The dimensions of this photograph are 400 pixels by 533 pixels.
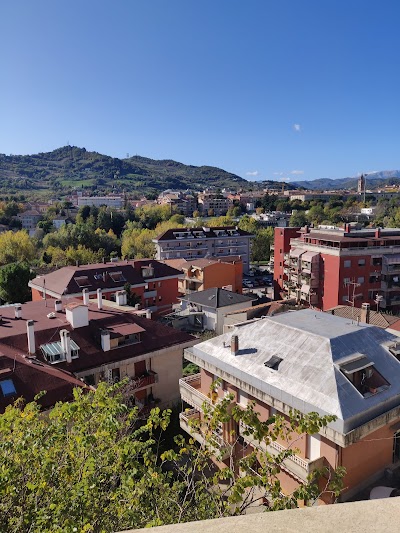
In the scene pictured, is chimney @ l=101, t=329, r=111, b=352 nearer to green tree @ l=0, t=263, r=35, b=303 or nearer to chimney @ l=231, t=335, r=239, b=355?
chimney @ l=231, t=335, r=239, b=355

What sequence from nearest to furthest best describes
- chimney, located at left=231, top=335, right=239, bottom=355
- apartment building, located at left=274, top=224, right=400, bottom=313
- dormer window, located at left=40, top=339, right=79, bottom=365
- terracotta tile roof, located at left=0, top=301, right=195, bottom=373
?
chimney, located at left=231, top=335, right=239, bottom=355 < dormer window, located at left=40, top=339, right=79, bottom=365 < terracotta tile roof, located at left=0, top=301, right=195, bottom=373 < apartment building, located at left=274, top=224, right=400, bottom=313

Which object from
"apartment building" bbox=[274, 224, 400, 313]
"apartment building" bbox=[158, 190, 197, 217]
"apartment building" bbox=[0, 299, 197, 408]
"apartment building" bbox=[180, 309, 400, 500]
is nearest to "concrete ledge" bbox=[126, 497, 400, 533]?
"apartment building" bbox=[180, 309, 400, 500]

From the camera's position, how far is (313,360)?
15.6 metres

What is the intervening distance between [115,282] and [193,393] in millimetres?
25335

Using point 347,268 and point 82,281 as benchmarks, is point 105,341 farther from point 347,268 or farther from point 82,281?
point 347,268

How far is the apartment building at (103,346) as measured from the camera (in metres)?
20.4

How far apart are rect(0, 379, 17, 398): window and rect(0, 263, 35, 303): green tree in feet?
97.1

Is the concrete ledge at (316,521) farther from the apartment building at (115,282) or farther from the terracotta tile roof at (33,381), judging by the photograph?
the apartment building at (115,282)

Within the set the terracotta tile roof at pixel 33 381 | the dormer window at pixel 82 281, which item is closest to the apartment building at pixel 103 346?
the terracotta tile roof at pixel 33 381

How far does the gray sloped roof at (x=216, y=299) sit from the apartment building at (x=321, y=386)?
20884 mm

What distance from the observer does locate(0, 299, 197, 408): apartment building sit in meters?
20.4

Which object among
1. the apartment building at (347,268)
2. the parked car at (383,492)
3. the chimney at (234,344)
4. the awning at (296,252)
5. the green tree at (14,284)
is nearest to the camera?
the parked car at (383,492)

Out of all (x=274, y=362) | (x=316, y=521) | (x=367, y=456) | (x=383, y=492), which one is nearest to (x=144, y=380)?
(x=274, y=362)

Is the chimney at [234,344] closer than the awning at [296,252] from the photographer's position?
Yes
